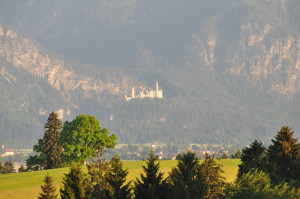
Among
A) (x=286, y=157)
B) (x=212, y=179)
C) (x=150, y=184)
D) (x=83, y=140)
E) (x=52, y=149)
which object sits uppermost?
(x=83, y=140)

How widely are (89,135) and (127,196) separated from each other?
314 ft

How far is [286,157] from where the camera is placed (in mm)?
99938

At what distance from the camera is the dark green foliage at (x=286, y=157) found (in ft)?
323

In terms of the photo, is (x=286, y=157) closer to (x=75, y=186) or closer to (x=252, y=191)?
(x=252, y=191)

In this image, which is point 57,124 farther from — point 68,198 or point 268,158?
point 68,198

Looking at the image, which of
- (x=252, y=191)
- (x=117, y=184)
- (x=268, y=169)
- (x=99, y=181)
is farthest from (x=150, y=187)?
(x=268, y=169)

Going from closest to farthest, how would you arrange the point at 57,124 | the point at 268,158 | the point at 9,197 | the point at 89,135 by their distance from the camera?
1. the point at 268,158
2. the point at 9,197
3. the point at 89,135
4. the point at 57,124

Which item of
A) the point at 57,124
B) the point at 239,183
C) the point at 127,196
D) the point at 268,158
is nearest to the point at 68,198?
the point at 127,196

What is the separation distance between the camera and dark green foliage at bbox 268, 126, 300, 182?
98.4 m

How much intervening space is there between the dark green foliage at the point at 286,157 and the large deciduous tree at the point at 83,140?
7561 cm

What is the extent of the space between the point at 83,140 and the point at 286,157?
81.9 meters

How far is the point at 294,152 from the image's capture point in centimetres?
10056

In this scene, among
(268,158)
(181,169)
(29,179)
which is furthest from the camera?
(29,179)

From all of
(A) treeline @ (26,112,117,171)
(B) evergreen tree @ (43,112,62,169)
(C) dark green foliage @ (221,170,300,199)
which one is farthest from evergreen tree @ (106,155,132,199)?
(B) evergreen tree @ (43,112,62,169)
